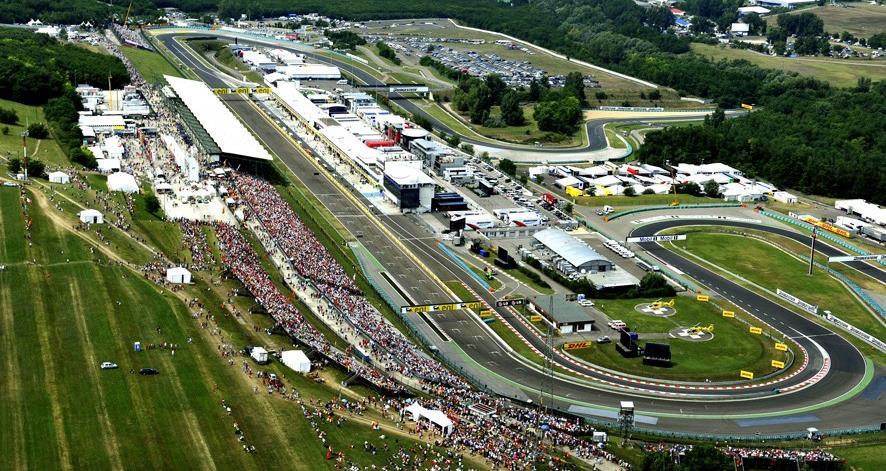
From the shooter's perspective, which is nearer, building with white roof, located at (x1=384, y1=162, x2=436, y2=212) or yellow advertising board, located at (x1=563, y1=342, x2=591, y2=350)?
yellow advertising board, located at (x1=563, y1=342, x2=591, y2=350)

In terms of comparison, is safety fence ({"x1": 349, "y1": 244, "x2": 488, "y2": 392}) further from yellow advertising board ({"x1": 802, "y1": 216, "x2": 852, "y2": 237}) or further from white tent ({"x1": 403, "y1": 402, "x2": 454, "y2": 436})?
yellow advertising board ({"x1": 802, "y1": 216, "x2": 852, "y2": 237})

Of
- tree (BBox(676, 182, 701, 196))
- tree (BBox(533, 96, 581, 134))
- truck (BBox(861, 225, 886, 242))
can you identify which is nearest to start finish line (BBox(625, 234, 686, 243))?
truck (BBox(861, 225, 886, 242))

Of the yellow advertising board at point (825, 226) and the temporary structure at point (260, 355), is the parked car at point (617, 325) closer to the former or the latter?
the temporary structure at point (260, 355)

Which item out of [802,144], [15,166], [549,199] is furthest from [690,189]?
[15,166]

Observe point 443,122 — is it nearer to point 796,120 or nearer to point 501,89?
point 501,89

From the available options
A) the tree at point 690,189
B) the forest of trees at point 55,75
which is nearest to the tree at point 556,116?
the tree at point 690,189

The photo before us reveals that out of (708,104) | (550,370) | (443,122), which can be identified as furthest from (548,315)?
(708,104)

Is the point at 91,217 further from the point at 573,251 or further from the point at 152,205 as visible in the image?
the point at 573,251
